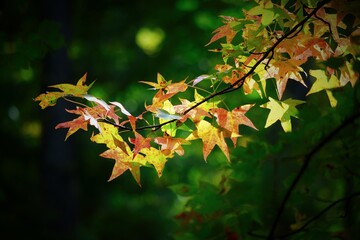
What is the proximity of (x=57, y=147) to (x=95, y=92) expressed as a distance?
78.2 inches

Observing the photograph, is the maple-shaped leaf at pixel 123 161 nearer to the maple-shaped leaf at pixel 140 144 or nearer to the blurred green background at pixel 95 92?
the maple-shaped leaf at pixel 140 144

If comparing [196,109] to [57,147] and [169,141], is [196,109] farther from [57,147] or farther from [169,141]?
[57,147]

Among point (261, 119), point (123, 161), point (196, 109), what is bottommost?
point (261, 119)

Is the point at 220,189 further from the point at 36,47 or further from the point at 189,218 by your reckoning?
the point at 36,47

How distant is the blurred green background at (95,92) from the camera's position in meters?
4.23

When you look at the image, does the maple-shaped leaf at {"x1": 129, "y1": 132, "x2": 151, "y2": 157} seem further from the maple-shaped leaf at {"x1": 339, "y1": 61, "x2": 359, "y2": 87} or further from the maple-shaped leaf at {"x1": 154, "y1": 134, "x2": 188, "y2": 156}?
the maple-shaped leaf at {"x1": 339, "y1": 61, "x2": 359, "y2": 87}

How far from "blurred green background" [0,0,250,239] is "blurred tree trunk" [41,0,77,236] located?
13 millimetres

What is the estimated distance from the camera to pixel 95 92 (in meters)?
6.76

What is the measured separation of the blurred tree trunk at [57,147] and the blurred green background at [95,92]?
0.01 metres

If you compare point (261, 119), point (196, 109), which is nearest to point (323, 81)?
point (196, 109)

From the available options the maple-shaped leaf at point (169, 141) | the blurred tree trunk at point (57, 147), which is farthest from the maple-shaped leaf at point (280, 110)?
the blurred tree trunk at point (57, 147)

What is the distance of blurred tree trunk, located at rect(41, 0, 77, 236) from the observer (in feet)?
15.8

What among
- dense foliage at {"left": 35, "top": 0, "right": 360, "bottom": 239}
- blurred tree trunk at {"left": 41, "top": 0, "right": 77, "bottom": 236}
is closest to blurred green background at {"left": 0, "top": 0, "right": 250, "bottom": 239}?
blurred tree trunk at {"left": 41, "top": 0, "right": 77, "bottom": 236}

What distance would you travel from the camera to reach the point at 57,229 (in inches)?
203
